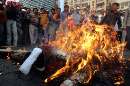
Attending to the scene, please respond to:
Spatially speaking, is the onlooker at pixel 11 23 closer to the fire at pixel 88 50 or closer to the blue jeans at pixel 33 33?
the blue jeans at pixel 33 33

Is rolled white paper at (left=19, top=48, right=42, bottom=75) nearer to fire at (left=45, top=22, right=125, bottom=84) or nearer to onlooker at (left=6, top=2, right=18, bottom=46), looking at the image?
fire at (left=45, top=22, right=125, bottom=84)

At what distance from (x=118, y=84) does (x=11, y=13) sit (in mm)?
7597

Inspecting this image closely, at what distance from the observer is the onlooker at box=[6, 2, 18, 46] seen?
1518 cm

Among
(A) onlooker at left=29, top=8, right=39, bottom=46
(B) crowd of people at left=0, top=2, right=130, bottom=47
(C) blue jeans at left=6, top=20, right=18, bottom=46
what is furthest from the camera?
(A) onlooker at left=29, top=8, right=39, bottom=46

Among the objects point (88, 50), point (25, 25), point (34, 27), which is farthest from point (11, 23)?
point (88, 50)

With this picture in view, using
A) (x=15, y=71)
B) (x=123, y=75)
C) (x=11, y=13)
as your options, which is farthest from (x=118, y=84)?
(x=11, y=13)

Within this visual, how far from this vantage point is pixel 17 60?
10242mm

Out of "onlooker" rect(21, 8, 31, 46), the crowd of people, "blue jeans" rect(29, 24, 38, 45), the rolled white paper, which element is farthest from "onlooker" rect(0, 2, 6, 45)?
the rolled white paper

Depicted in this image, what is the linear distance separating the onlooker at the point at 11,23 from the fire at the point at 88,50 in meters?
5.60

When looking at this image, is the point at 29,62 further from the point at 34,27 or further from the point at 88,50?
the point at 34,27

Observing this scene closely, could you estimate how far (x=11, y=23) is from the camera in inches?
608

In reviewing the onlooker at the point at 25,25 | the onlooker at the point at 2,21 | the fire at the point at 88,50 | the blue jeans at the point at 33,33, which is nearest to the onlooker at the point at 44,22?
the blue jeans at the point at 33,33

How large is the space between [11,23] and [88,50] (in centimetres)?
715

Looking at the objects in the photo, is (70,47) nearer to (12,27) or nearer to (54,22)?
(12,27)
